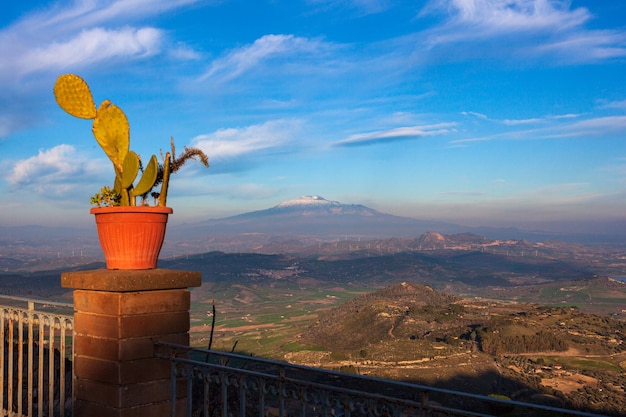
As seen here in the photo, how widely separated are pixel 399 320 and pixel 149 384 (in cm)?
7952

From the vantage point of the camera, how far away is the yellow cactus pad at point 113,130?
6207 millimetres

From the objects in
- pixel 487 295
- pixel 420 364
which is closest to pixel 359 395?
pixel 420 364

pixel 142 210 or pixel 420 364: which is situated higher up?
pixel 142 210

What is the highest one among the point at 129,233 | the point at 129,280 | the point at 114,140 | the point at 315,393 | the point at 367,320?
the point at 114,140

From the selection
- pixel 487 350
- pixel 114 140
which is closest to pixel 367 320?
pixel 487 350

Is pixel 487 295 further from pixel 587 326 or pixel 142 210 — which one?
pixel 142 210

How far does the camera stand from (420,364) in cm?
5472

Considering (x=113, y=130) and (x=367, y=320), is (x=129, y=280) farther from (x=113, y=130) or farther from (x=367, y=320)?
(x=367, y=320)

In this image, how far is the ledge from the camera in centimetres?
532

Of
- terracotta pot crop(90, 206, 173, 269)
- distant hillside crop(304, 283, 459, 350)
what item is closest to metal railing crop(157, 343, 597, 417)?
terracotta pot crop(90, 206, 173, 269)

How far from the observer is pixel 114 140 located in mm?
6219

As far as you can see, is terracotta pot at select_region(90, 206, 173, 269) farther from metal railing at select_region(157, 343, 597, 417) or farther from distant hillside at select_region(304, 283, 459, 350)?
distant hillside at select_region(304, 283, 459, 350)

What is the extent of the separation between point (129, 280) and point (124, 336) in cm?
52

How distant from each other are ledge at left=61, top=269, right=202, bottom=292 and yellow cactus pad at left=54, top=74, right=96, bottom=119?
1.79m
